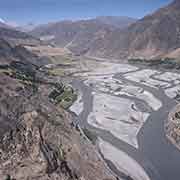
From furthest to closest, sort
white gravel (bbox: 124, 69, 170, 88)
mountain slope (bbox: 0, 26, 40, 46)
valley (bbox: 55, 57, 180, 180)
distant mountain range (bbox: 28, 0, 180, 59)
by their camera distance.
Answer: mountain slope (bbox: 0, 26, 40, 46)
distant mountain range (bbox: 28, 0, 180, 59)
white gravel (bbox: 124, 69, 170, 88)
valley (bbox: 55, 57, 180, 180)

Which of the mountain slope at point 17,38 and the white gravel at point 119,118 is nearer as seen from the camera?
the white gravel at point 119,118

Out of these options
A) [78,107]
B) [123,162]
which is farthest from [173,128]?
[78,107]

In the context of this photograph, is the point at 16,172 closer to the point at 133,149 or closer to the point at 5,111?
the point at 5,111

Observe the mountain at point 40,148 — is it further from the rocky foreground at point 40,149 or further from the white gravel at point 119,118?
the white gravel at point 119,118

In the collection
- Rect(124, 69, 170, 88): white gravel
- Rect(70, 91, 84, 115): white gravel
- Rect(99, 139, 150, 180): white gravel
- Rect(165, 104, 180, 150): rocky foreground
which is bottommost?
Rect(99, 139, 150, 180): white gravel

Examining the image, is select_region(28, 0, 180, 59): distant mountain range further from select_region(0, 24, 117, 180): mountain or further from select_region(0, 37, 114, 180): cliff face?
select_region(0, 37, 114, 180): cliff face

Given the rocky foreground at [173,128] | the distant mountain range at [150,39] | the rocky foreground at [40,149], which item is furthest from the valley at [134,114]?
the distant mountain range at [150,39]

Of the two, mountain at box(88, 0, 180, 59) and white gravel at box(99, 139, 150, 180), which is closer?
white gravel at box(99, 139, 150, 180)

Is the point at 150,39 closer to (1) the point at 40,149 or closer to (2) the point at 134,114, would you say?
(2) the point at 134,114

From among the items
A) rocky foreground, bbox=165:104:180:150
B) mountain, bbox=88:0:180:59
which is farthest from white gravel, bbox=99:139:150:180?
mountain, bbox=88:0:180:59
